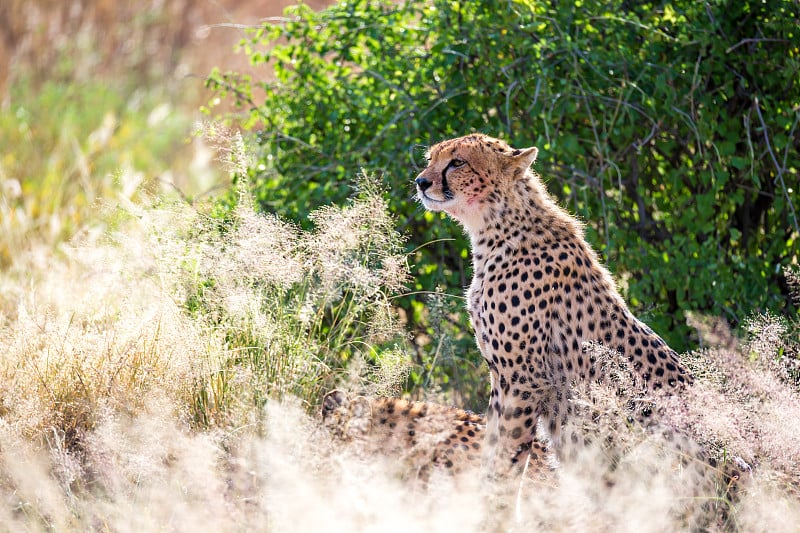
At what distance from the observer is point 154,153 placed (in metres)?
7.99

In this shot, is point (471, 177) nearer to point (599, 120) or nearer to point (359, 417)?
point (359, 417)

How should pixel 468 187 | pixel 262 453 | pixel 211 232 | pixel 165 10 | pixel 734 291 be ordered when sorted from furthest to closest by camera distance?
1. pixel 165 10
2. pixel 734 291
3. pixel 211 232
4. pixel 468 187
5. pixel 262 453

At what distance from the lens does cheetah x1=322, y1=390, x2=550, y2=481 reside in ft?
11.2

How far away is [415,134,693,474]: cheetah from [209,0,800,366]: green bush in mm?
804

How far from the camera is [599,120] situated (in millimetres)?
4879

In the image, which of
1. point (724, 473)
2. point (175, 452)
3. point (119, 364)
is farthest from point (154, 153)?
point (724, 473)

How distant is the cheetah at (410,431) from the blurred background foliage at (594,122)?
0.78 metres

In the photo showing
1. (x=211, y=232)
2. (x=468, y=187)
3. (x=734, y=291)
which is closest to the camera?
(x=468, y=187)

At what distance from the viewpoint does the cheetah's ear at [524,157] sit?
3.59 meters

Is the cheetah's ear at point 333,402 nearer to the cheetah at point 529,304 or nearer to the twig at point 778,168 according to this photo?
the cheetah at point 529,304

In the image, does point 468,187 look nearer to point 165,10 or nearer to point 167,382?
point 167,382

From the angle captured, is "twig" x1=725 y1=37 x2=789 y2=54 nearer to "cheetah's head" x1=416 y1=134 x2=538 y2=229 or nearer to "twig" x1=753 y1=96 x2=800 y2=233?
"twig" x1=753 y1=96 x2=800 y2=233

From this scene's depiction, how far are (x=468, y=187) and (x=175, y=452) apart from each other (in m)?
1.31

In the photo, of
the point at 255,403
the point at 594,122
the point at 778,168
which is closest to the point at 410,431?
the point at 255,403
